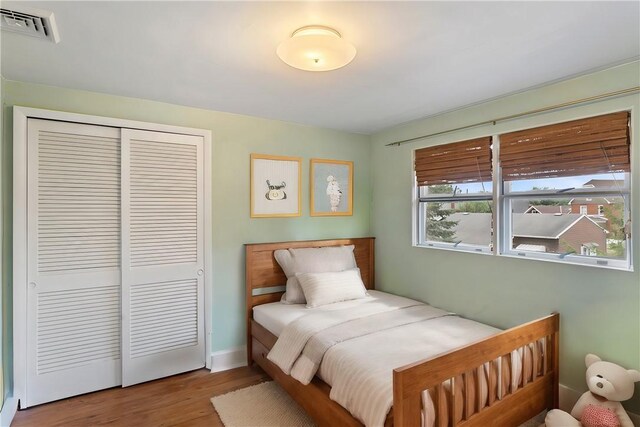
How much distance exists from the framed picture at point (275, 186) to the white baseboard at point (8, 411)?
6.88 ft

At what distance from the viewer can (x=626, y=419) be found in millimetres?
1829

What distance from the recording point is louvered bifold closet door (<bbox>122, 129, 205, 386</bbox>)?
2633 millimetres

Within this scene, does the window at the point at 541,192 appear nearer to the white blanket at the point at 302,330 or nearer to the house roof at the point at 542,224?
the house roof at the point at 542,224

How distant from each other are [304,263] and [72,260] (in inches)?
71.4

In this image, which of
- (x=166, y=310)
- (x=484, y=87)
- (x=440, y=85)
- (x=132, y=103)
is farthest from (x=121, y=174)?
(x=484, y=87)

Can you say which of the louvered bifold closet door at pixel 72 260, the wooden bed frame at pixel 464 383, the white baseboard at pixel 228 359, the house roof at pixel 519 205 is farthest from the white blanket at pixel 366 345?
the louvered bifold closet door at pixel 72 260

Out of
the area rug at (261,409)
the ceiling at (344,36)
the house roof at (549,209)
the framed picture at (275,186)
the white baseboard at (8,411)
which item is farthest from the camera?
the framed picture at (275,186)

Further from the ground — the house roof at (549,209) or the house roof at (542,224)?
the house roof at (549,209)

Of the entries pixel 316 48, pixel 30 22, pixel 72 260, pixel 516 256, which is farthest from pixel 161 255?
pixel 516 256

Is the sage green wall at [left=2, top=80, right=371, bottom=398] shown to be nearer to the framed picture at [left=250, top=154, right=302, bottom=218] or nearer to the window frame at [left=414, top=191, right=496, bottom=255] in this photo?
the framed picture at [left=250, top=154, right=302, bottom=218]

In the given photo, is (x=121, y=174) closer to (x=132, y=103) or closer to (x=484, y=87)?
(x=132, y=103)

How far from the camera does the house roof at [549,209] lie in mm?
2314

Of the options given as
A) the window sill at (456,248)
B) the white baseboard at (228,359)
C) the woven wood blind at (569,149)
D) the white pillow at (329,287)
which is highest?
the woven wood blind at (569,149)

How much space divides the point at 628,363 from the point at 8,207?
405 centimetres
